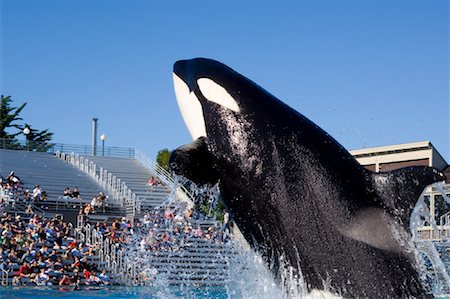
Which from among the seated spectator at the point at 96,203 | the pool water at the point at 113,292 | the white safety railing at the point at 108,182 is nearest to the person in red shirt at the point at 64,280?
the pool water at the point at 113,292

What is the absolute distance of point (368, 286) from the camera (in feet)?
17.6

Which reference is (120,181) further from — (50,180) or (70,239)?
(70,239)

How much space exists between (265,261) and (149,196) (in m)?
26.8

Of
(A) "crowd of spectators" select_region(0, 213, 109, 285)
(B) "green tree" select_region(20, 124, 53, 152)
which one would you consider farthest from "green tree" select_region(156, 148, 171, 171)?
(A) "crowd of spectators" select_region(0, 213, 109, 285)

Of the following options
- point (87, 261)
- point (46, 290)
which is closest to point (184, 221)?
point (87, 261)

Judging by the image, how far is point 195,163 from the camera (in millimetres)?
5660

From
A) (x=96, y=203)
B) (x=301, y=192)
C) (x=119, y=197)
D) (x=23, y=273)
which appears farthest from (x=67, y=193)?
(x=301, y=192)

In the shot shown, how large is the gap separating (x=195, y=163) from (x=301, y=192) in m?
0.89

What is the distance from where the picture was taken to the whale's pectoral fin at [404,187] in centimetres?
541

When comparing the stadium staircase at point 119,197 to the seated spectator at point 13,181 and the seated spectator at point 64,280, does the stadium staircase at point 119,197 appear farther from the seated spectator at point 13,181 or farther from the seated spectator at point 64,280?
the seated spectator at point 64,280

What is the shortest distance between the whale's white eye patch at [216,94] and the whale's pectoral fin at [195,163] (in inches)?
13.6

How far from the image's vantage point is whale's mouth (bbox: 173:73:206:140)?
5.97 metres

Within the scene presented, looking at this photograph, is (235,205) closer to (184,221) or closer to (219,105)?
(219,105)

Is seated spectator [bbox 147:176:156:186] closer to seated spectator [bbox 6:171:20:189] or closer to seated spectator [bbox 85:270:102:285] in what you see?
seated spectator [bbox 6:171:20:189]
